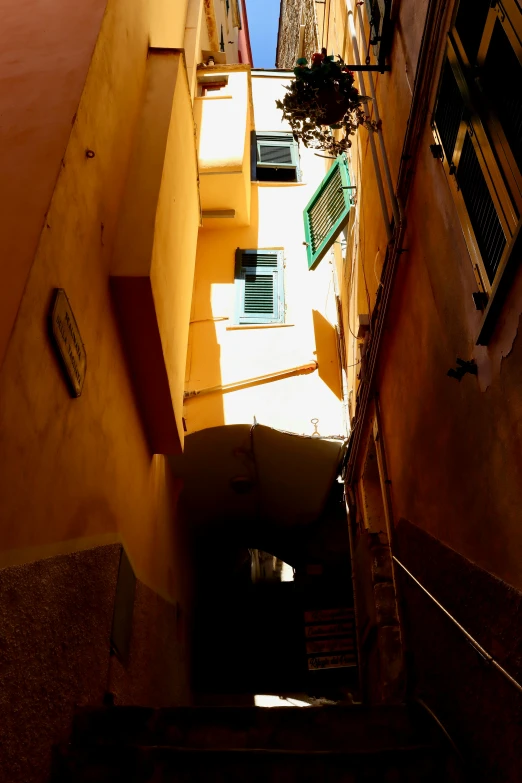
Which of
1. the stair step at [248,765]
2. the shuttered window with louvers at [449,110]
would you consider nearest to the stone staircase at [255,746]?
the stair step at [248,765]

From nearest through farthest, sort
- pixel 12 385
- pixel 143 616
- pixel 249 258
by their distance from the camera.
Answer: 1. pixel 12 385
2. pixel 143 616
3. pixel 249 258

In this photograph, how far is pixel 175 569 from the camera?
8281 mm

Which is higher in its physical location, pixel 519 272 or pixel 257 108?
pixel 257 108

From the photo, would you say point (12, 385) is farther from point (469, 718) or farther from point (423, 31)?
point (423, 31)

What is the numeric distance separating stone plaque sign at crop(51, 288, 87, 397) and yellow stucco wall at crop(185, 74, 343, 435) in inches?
169

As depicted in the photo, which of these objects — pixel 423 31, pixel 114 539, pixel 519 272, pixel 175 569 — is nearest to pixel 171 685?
pixel 175 569

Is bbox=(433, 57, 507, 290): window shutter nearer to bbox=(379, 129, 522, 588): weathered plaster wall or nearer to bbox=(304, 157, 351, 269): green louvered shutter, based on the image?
bbox=(379, 129, 522, 588): weathered plaster wall

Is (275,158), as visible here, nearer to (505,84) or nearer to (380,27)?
(380,27)

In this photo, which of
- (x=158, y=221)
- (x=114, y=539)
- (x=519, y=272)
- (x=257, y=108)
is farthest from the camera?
(x=257, y=108)

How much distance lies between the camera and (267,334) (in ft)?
30.1

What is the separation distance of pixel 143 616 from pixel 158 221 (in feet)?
11.7

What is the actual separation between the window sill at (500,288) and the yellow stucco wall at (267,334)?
5.27m

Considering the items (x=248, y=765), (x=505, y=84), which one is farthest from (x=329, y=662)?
(x=505, y=84)

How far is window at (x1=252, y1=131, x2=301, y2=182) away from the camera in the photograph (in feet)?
38.1
